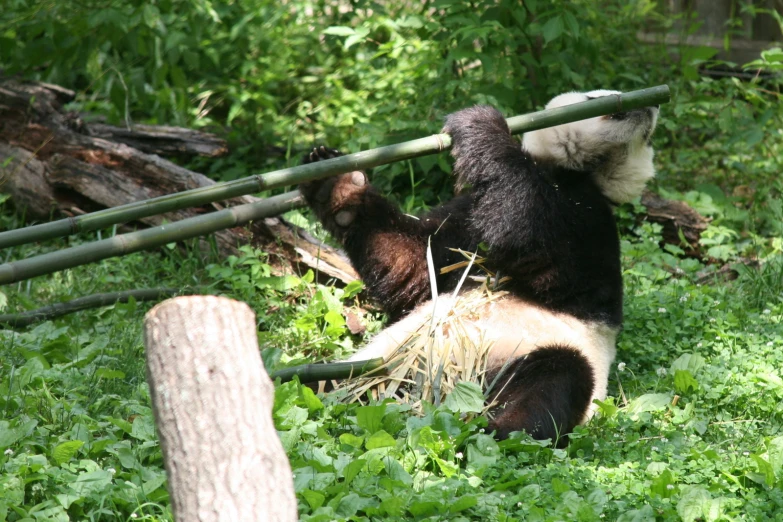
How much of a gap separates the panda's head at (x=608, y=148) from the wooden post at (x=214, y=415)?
265cm

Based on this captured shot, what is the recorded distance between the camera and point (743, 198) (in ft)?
21.7

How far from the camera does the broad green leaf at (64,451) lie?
9.82ft

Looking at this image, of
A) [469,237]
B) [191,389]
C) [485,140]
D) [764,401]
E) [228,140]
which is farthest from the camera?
[228,140]

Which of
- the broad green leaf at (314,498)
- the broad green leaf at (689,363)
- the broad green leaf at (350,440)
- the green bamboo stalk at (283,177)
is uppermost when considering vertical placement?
the green bamboo stalk at (283,177)

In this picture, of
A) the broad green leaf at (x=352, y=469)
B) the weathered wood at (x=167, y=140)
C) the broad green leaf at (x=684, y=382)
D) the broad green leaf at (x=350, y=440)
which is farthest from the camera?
the weathered wood at (x=167, y=140)

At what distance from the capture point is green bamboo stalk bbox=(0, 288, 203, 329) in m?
4.69

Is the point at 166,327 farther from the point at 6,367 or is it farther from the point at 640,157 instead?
the point at 640,157

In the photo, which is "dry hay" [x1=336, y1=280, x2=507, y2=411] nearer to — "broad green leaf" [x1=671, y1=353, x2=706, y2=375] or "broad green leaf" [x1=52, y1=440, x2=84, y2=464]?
"broad green leaf" [x1=671, y1=353, x2=706, y2=375]

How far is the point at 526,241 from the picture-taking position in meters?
4.12

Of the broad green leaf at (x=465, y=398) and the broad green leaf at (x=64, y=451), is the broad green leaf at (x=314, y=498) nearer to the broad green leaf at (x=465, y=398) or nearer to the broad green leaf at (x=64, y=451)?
the broad green leaf at (x=64, y=451)

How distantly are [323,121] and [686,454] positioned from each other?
533 cm

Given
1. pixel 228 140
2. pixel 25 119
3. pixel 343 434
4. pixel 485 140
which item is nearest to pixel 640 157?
pixel 485 140

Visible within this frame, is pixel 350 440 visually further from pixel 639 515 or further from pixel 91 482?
pixel 639 515

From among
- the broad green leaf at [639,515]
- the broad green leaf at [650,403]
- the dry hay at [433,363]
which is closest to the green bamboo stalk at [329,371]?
the dry hay at [433,363]
